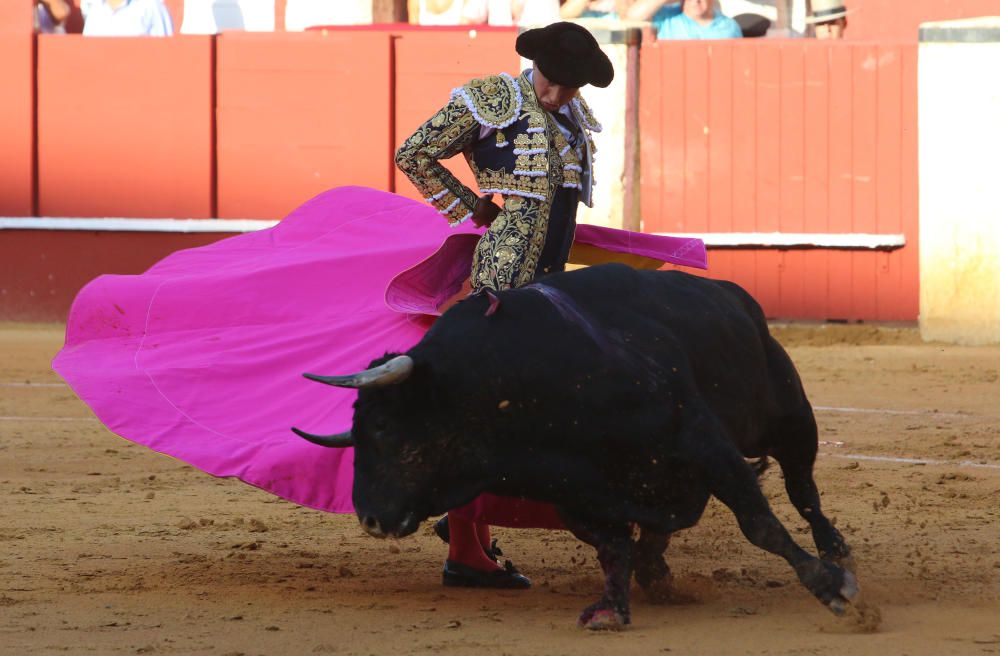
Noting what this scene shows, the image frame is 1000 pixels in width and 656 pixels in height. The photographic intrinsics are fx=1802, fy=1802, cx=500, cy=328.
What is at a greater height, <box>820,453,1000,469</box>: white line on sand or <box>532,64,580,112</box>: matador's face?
<box>532,64,580,112</box>: matador's face

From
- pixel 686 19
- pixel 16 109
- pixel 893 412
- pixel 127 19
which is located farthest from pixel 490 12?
pixel 893 412

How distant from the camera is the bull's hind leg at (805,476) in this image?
367 centimetres

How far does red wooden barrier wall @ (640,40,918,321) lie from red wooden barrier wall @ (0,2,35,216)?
3388 mm

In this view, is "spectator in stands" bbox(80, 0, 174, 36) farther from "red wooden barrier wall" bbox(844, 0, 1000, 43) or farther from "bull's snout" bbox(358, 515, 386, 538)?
"bull's snout" bbox(358, 515, 386, 538)

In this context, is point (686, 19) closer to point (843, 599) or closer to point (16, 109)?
point (16, 109)

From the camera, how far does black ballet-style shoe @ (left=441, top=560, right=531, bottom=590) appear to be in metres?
3.82

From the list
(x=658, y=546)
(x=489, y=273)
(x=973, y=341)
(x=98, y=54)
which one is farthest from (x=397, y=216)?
(x=98, y=54)

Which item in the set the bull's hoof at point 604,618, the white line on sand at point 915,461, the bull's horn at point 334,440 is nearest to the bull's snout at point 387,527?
the bull's horn at point 334,440

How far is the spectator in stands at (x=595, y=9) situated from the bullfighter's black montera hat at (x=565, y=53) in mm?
6123

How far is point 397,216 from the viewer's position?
14.7 ft

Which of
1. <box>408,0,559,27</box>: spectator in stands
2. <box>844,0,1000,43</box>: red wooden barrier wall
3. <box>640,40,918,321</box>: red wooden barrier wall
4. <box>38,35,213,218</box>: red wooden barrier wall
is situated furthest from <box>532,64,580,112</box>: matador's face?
<box>844,0,1000,43</box>: red wooden barrier wall

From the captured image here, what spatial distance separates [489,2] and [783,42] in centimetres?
178

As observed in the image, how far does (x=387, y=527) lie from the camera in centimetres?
321

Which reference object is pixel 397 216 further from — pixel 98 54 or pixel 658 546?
pixel 98 54
